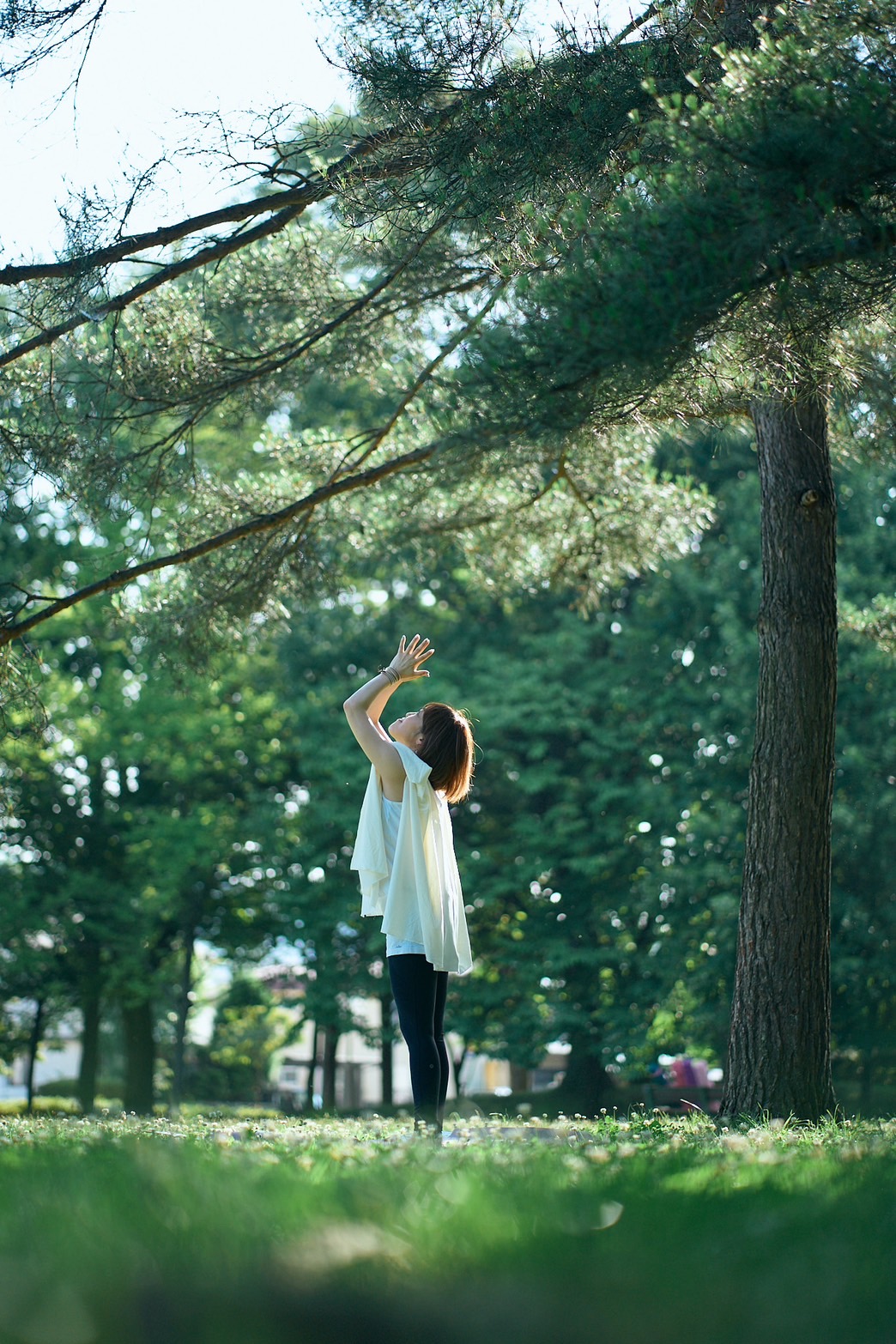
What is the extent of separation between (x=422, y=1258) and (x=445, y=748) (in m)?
3.40

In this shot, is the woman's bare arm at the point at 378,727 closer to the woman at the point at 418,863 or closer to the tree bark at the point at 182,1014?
the woman at the point at 418,863

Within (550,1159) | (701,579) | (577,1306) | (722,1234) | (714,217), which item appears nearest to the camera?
(577,1306)

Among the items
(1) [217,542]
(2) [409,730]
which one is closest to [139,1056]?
(1) [217,542]

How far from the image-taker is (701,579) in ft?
62.6

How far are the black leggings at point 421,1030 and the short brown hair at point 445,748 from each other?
79 centimetres

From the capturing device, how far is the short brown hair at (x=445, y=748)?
5.41 meters

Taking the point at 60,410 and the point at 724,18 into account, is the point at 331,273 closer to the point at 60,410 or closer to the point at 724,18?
the point at 60,410

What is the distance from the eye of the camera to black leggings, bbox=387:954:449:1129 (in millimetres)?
5051

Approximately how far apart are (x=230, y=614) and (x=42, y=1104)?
65.7 ft

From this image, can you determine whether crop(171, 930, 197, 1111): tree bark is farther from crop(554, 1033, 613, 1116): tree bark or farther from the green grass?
the green grass

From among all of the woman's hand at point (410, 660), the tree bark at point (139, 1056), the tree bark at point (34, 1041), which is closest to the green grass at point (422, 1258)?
the woman's hand at point (410, 660)

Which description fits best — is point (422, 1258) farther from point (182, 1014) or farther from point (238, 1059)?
point (238, 1059)

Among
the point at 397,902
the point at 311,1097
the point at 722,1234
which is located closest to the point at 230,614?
the point at 397,902

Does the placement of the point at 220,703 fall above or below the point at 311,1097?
above
